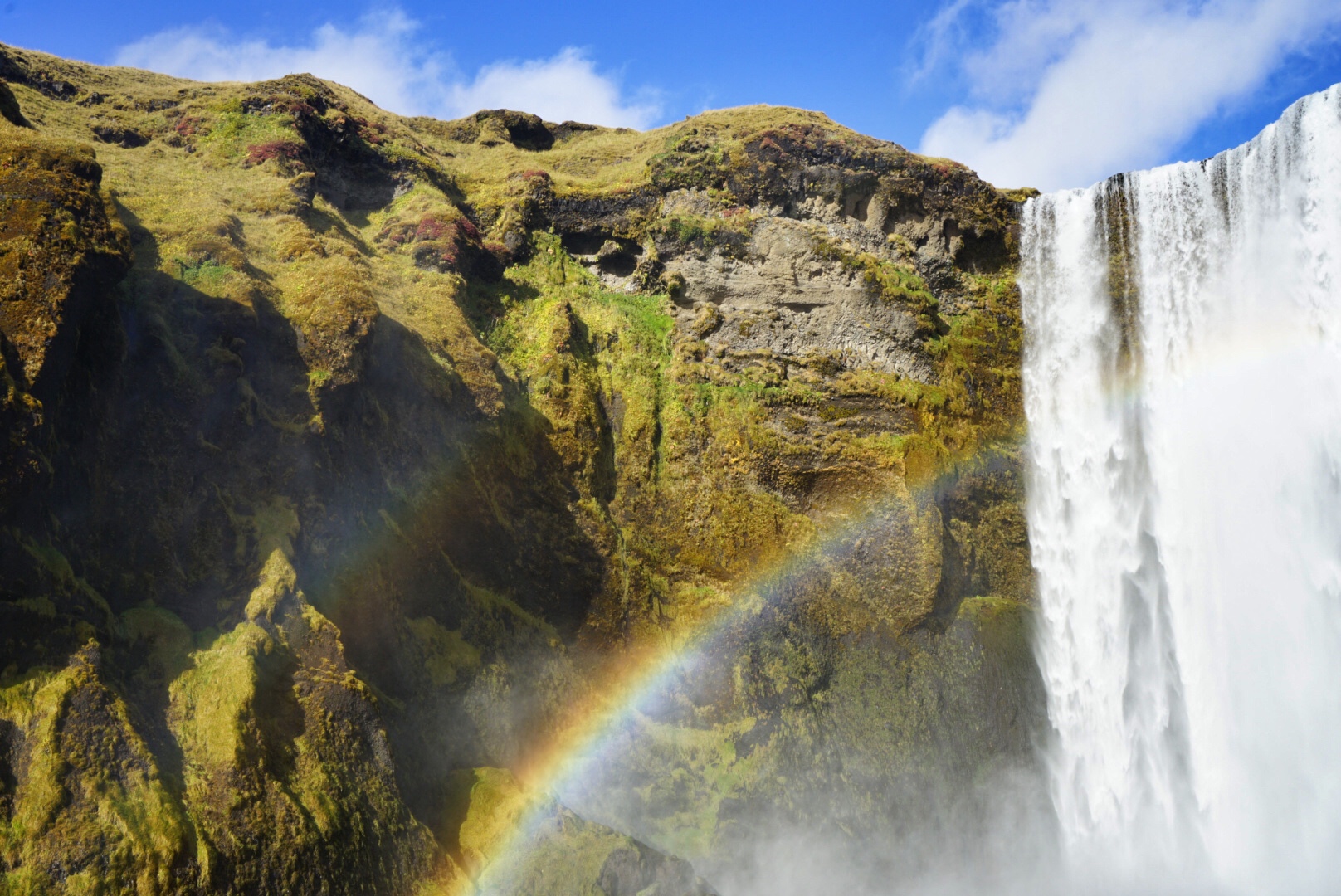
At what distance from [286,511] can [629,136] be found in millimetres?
24159

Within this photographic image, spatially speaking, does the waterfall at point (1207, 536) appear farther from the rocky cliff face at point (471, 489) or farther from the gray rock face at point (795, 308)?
the gray rock face at point (795, 308)

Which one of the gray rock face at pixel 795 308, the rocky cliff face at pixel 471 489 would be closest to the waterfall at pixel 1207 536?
the rocky cliff face at pixel 471 489

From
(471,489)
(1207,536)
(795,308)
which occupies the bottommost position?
(1207,536)

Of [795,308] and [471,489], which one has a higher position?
[795,308]

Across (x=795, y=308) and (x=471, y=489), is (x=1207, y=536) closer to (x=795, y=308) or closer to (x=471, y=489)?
(x=795, y=308)

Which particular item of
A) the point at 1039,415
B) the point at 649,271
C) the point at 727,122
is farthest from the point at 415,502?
the point at 727,122

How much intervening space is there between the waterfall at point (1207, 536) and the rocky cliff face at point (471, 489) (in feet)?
5.59

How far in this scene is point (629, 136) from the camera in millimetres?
33719

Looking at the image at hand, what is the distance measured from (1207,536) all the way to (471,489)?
17693 mm

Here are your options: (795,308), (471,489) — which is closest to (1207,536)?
(795,308)

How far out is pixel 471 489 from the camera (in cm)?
1877

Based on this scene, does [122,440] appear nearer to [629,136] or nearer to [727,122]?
[727,122]

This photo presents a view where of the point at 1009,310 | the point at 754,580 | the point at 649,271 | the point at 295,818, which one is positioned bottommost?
the point at 295,818

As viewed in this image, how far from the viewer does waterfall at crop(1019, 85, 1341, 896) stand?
18688 millimetres
